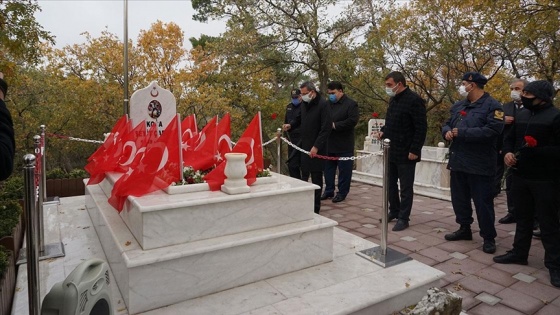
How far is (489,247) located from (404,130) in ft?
5.07

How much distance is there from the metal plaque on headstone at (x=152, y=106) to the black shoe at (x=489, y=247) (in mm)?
3989

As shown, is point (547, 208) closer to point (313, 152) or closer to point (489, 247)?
point (489, 247)

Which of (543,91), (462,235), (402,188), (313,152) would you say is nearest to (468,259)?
(462,235)

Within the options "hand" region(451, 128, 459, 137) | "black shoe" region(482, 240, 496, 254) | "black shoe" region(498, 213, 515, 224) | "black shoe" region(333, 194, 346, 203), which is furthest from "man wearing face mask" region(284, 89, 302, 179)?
"black shoe" region(498, 213, 515, 224)

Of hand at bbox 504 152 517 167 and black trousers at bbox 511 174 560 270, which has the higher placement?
hand at bbox 504 152 517 167

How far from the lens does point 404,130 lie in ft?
15.0

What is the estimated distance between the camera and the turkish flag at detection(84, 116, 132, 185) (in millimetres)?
4152

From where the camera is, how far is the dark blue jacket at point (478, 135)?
381cm

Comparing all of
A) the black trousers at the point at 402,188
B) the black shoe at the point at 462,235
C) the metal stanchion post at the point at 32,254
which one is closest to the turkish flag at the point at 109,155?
the metal stanchion post at the point at 32,254

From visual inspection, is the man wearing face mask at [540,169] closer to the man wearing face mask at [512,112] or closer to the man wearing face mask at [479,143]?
the man wearing face mask at [479,143]

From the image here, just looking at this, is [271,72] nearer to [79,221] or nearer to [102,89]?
[102,89]

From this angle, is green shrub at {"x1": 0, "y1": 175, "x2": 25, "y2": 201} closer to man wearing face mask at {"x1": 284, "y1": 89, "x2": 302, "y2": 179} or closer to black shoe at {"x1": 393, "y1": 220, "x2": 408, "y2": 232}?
man wearing face mask at {"x1": 284, "y1": 89, "x2": 302, "y2": 179}

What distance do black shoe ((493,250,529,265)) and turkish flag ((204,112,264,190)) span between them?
8.06 ft

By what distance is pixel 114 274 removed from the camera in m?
3.07
